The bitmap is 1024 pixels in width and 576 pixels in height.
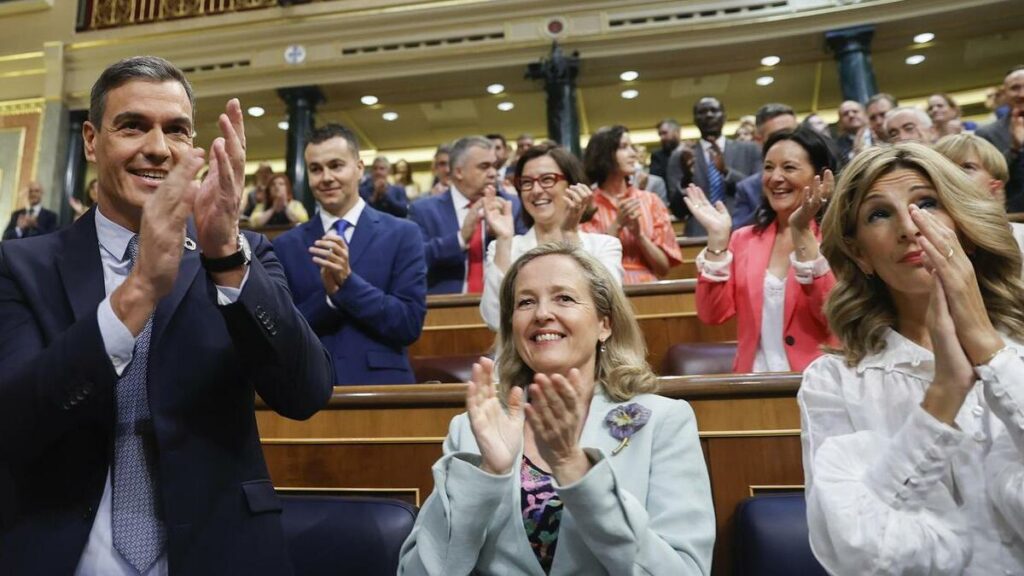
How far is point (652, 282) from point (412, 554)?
55.4 inches

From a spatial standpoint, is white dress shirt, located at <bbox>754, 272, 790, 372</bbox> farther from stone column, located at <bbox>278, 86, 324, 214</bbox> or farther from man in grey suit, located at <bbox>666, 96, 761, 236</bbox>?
stone column, located at <bbox>278, 86, 324, 214</bbox>

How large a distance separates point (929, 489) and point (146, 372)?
2.55 ft

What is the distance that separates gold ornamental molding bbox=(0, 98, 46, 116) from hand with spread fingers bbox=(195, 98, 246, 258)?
6404 millimetres

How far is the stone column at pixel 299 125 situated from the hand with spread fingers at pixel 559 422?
5.07 metres

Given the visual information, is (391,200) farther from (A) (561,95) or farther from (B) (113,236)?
(B) (113,236)

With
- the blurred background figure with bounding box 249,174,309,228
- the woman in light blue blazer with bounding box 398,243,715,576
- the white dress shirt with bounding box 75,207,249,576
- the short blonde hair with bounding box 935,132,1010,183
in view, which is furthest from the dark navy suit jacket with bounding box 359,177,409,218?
the white dress shirt with bounding box 75,207,249,576

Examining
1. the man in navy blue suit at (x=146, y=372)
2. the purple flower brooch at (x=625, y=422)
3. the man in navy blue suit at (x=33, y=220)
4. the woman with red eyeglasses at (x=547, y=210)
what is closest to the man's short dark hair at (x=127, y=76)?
the man in navy blue suit at (x=146, y=372)

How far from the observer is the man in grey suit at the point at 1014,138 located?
2461 mm

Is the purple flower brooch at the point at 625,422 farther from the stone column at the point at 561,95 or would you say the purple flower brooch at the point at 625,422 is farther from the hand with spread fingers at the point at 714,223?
the stone column at the point at 561,95

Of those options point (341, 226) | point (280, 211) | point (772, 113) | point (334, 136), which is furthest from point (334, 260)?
point (280, 211)

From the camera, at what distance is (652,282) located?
7.00 feet

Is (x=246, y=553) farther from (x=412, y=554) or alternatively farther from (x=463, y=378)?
(x=463, y=378)

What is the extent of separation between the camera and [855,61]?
504 cm

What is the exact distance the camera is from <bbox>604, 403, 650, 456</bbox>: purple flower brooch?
0.92 metres
